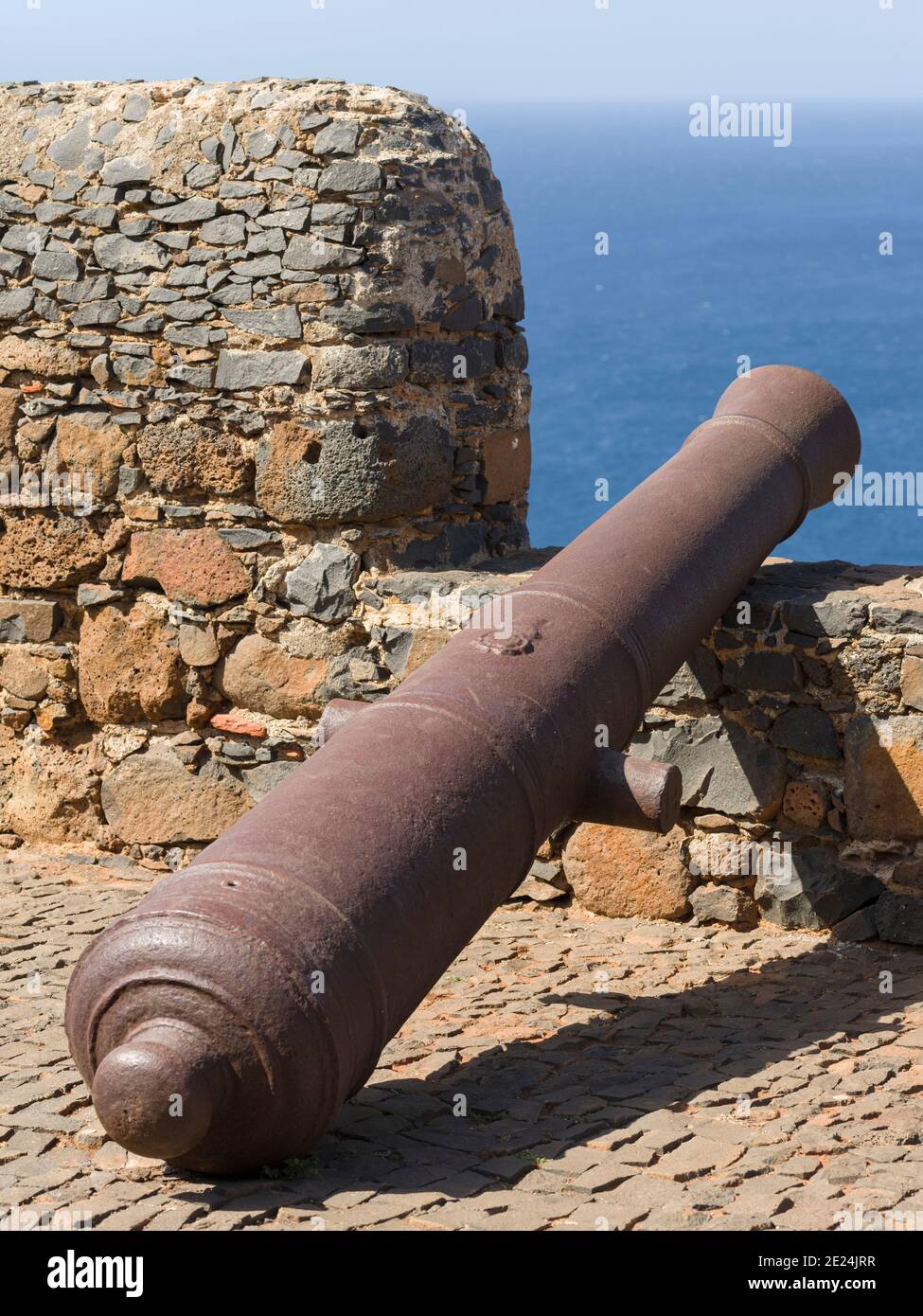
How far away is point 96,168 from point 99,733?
7.17ft

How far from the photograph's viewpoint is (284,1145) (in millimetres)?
3674

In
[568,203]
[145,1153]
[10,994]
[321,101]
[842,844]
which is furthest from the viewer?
[568,203]

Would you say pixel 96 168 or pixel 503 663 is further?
pixel 96 168

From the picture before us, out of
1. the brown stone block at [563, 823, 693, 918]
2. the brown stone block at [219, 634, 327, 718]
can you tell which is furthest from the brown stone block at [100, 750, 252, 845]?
the brown stone block at [563, 823, 693, 918]

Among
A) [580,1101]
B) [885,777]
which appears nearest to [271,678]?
[885,777]

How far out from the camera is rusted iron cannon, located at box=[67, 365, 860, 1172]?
3.54 m

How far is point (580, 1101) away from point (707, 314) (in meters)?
47.7

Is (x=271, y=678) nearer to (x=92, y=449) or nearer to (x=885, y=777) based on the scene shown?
(x=92, y=449)

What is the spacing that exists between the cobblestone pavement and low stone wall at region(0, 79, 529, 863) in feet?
3.40

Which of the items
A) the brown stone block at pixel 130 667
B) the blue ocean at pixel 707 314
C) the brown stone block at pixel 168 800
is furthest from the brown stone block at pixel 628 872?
the blue ocean at pixel 707 314

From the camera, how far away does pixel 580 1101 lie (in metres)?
4.26

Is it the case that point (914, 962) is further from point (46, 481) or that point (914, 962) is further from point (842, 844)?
point (46, 481)

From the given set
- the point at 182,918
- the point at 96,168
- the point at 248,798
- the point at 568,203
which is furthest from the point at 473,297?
the point at 568,203

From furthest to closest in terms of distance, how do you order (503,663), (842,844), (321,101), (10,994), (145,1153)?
1. (321,101)
2. (842,844)
3. (10,994)
4. (503,663)
5. (145,1153)
